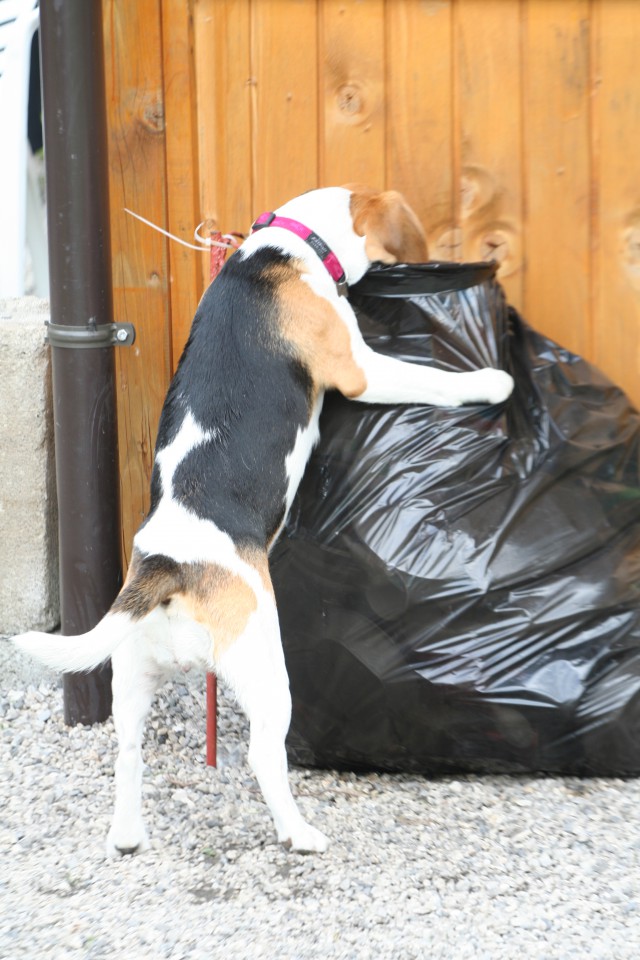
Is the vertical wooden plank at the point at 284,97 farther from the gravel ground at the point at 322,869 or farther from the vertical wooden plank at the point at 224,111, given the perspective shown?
the gravel ground at the point at 322,869

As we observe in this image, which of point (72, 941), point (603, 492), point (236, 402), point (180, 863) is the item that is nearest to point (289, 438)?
point (236, 402)

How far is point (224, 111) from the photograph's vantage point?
3.10m

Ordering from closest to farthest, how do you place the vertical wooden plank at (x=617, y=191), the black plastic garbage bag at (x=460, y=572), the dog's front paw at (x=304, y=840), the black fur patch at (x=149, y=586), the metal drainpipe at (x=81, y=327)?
the black fur patch at (x=149, y=586)
the dog's front paw at (x=304, y=840)
the black plastic garbage bag at (x=460, y=572)
the metal drainpipe at (x=81, y=327)
the vertical wooden plank at (x=617, y=191)

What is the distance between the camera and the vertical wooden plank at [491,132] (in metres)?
2.96

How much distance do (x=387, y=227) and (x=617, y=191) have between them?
0.80m

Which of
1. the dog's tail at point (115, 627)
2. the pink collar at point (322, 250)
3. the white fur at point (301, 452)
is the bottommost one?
the dog's tail at point (115, 627)

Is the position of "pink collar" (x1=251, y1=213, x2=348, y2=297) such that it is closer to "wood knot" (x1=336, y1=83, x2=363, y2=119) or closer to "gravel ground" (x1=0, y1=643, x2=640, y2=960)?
"wood knot" (x1=336, y1=83, x2=363, y2=119)

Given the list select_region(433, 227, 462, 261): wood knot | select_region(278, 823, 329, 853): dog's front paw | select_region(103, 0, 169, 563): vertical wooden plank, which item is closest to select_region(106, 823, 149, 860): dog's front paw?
select_region(278, 823, 329, 853): dog's front paw

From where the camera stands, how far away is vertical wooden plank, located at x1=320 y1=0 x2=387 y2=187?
301 cm

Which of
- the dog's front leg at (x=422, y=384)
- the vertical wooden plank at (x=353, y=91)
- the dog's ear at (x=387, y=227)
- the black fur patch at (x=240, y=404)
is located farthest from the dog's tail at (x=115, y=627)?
the vertical wooden plank at (x=353, y=91)

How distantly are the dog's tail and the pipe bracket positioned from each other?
2.68 ft

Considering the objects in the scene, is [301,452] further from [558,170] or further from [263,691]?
[558,170]

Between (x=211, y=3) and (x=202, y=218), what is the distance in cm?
60

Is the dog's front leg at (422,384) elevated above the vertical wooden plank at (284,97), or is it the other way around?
the vertical wooden plank at (284,97)
